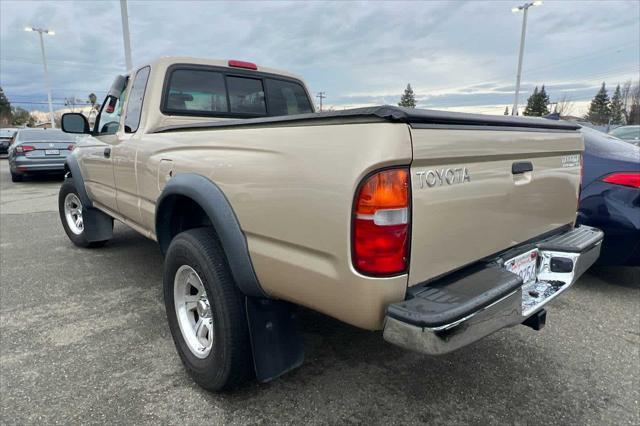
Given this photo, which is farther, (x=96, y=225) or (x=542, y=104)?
(x=542, y=104)

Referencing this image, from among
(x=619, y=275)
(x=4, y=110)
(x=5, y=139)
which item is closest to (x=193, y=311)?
(x=619, y=275)

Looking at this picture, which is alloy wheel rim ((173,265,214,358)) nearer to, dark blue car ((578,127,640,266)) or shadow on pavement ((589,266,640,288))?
dark blue car ((578,127,640,266))

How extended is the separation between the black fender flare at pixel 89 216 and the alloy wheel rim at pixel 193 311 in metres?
2.62

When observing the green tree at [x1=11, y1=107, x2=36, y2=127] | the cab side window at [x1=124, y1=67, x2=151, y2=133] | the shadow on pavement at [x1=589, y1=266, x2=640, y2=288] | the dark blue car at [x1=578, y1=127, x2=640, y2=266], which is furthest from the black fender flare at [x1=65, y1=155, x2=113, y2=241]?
the green tree at [x1=11, y1=107, x2=36, y2=127]

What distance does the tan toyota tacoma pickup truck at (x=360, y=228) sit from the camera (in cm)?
150

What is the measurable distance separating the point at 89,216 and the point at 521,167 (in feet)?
15.0

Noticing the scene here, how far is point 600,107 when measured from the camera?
78.0 m

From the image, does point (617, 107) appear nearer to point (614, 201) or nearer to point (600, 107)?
point (600, 107)

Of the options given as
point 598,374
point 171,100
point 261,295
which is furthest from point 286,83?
point 598,374

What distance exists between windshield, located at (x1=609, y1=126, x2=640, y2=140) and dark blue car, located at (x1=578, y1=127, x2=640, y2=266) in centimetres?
845

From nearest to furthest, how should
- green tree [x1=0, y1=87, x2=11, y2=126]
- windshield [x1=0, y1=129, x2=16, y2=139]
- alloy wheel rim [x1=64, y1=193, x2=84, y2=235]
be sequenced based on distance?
alloy wheel rim [x1=64, y1=193, x2=84, y2=235] < windshield [x1=0, y1=129, x2=16, y2=139] < green tree [x1=0, y1=87, x2=11, y2=126]

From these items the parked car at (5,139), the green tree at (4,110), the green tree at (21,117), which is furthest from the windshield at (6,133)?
the green tree at (21,117)

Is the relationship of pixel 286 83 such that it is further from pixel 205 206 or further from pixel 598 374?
pixel 598 374

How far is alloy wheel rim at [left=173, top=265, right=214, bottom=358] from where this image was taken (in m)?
2.39
